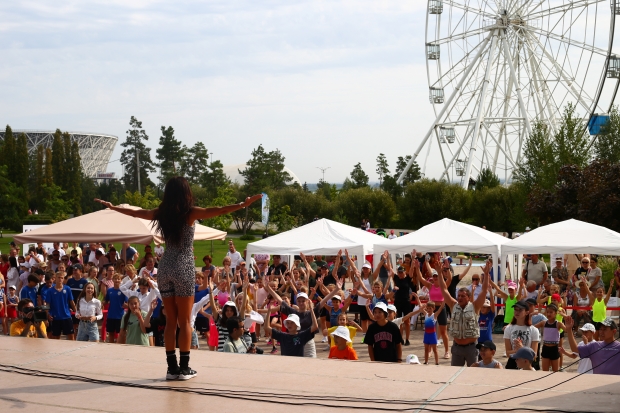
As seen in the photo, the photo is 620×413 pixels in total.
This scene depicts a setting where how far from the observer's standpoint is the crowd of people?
9266mm

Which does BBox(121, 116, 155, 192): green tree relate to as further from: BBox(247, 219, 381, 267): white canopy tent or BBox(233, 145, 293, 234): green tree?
BBox(247, 219, 381, 267): white canopy tent

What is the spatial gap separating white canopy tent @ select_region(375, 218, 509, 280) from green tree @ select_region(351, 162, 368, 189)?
54334 millimetres

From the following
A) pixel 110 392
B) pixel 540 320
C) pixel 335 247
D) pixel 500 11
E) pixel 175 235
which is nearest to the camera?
pixel 110 392

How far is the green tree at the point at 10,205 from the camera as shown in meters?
59.0

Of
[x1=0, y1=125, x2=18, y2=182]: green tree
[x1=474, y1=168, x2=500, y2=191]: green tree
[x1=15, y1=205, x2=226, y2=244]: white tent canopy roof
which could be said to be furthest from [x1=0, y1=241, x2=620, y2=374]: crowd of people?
[x1=0, y1=125, x2=18, y2=182]: green tree

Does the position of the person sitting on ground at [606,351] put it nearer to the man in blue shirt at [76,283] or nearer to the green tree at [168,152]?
the man in blue shirt at [76,283]

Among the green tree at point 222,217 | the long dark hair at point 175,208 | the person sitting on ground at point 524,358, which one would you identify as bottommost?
the person sitting on ground at point 524,358

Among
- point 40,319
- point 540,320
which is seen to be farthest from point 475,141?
point 40,319

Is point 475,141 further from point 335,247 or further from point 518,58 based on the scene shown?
point 335,247

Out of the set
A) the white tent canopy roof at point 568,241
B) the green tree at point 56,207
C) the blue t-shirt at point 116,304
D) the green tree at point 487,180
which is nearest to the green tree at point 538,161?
the green tree at point 487,180

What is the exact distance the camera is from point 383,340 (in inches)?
360

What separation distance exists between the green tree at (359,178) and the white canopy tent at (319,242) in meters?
54.1

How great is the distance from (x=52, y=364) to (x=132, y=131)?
11929cm

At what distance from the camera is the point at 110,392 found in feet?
18.6
